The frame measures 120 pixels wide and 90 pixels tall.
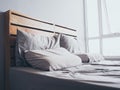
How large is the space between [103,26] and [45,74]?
2465mm

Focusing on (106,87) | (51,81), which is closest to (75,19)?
(51,81)

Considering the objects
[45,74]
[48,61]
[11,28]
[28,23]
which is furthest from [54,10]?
[45,74]

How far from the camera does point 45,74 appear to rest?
44.2 inches

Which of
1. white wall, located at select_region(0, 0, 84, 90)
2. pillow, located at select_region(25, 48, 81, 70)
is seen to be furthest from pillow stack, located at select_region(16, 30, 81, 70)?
white wall, located at select_region(0, 0, 84, 90)

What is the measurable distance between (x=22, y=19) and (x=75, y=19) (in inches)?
62.6

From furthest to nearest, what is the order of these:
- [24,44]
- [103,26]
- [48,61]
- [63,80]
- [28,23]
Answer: [103,26] < [28,23] < [24,44] < [48,61] < [63,80]

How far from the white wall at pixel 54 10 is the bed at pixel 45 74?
0.56 ft

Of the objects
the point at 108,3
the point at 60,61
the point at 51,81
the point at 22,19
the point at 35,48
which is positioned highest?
the point at 108,3

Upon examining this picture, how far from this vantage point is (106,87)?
0.77 m

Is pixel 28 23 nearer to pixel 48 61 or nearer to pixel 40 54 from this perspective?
pixel 40 54

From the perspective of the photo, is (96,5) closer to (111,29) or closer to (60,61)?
(111,29)

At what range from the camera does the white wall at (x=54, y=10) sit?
1878mm

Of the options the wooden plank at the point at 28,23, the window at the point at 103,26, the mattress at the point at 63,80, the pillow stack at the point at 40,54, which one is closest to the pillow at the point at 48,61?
the pillow stack at the point at 40,54

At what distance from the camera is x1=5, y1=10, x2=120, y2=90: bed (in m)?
0.89
